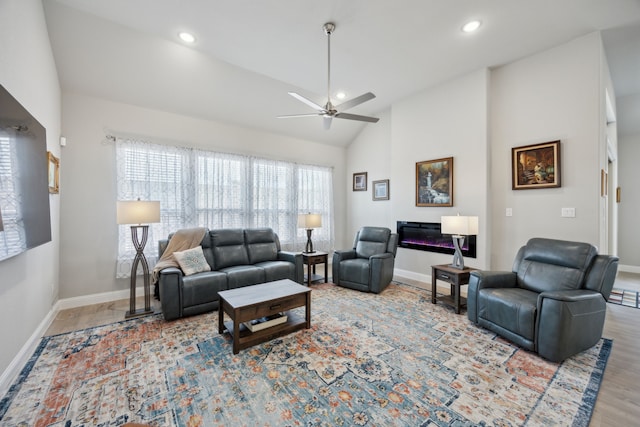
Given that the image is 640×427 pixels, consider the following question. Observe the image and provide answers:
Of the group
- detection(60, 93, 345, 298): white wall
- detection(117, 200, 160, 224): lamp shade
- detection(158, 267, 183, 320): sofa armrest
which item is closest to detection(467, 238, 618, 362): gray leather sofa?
detection(158, 267, 183, 320): sofa armrest

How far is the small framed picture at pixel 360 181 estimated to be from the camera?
5.95 metres

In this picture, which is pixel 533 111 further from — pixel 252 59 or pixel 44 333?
pixel 44 333

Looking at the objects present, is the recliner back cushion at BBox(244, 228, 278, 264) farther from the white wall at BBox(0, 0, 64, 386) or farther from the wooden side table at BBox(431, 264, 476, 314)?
the wooden side table at BBox(431, 264, 476, 314)

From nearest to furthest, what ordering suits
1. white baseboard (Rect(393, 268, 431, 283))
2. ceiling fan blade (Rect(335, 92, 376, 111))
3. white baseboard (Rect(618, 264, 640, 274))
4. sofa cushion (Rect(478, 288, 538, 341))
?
sofa cushion (Rect(478, 288, 538, 341)) < ceiling fan blade (Rect(335, 92, 376, 111)) < white baseboard (Rect(393, 268, 431, 283)) < white baseboard (Rect(618, 264, 640, 274))

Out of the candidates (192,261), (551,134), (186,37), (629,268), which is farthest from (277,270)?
(629,268)

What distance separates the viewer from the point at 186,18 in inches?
111

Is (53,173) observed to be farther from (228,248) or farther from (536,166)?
(536,166)

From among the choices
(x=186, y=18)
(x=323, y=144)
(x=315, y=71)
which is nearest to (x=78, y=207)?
(x=186, y=18)

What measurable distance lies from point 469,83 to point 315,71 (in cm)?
238

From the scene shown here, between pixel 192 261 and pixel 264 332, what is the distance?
1.54m

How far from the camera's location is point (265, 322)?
258 centimetres

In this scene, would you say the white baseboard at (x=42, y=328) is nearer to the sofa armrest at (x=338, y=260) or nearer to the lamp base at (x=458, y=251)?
the sofa armrest at (x=338, y=260)

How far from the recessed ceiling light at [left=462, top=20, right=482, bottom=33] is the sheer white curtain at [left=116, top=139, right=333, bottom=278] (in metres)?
3.51

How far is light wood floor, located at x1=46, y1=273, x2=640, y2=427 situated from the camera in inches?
65.6
